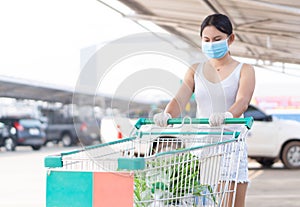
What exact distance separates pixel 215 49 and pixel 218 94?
0.92ft

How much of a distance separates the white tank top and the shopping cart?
15 cm

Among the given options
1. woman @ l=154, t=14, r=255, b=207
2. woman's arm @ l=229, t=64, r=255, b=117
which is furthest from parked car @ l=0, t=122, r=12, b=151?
woman's arm @ l=229, t=64, r=255, b=117

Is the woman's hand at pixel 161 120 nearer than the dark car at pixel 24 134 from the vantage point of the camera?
Yes

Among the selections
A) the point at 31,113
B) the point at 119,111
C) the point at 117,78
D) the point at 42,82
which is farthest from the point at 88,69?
the point at 42,82

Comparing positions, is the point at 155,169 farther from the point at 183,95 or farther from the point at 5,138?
the point at 5,138

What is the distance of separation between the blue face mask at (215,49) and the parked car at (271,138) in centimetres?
1188

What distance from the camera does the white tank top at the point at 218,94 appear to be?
13.9 feet

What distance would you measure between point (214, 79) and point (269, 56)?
22955mm

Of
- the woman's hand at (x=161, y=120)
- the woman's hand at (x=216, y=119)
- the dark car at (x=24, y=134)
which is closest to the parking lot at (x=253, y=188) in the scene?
the woman's hand at (x=161, y=120)

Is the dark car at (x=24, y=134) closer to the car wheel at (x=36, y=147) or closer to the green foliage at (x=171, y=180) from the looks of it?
the car wheel at (x=36, y=147)

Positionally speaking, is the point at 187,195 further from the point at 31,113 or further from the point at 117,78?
the point at 31,113

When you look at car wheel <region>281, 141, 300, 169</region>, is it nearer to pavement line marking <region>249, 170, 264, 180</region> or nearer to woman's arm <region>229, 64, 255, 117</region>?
pavement line marking <region>249, 170, 264, 180</region>

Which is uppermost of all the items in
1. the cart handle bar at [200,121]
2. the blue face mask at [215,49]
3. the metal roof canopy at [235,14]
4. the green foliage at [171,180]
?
the metal roof canopy at [235,14]

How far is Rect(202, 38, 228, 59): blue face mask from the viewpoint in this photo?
4262mm
